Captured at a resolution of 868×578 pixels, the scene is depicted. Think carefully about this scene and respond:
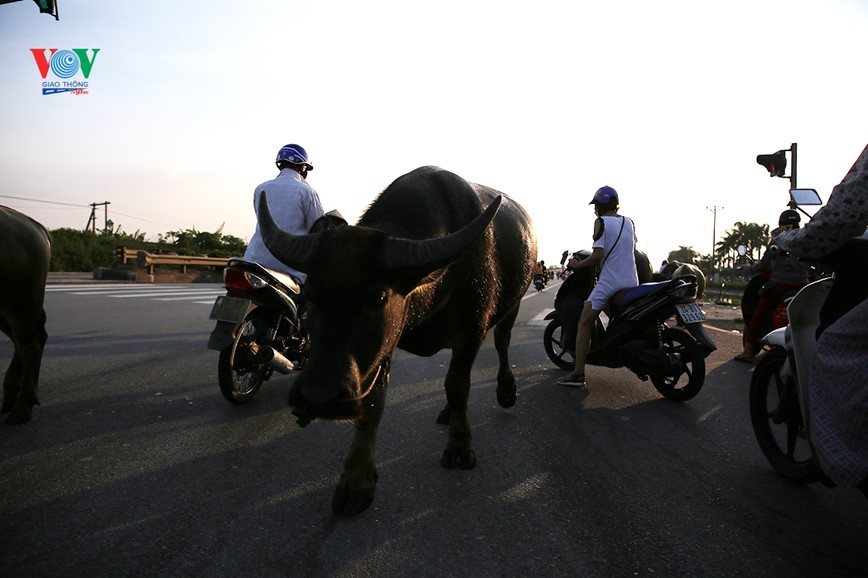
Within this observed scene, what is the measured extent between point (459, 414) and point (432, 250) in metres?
1.42

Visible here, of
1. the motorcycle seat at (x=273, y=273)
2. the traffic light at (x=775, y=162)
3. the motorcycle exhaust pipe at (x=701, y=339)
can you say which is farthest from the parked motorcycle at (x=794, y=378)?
the traffic light at (x=775, y=162)

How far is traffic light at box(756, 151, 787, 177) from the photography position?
10172mm

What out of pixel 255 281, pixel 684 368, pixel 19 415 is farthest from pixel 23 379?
pixel 684 368

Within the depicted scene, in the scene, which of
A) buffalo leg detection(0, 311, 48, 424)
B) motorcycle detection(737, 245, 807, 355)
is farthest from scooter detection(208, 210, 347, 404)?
motorcycle detection(737, 245, 807, 355)

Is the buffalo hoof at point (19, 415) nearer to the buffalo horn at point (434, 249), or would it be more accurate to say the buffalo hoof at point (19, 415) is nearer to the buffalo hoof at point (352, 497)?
the buffalo hoof at point (352, 497)

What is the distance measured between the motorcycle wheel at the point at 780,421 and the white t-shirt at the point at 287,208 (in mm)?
3447

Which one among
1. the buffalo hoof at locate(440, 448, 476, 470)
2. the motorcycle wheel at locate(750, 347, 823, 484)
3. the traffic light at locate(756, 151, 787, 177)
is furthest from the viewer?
the traffic light at locate(756, 151, 787, 177)

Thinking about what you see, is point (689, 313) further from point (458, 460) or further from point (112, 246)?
point (112, 246)

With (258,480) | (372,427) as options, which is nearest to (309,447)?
(258,480)

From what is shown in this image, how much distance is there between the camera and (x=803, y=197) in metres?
3.75

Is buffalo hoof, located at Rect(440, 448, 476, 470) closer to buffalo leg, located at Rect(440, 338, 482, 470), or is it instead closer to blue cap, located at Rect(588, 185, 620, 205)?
buffalo leg, located at Rect(440, 338, 482, 470)

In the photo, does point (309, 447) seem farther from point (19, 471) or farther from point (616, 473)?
point (616, 473)

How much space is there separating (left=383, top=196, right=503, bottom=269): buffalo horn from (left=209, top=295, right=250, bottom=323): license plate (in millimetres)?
2021

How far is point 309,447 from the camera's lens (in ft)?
11.1
